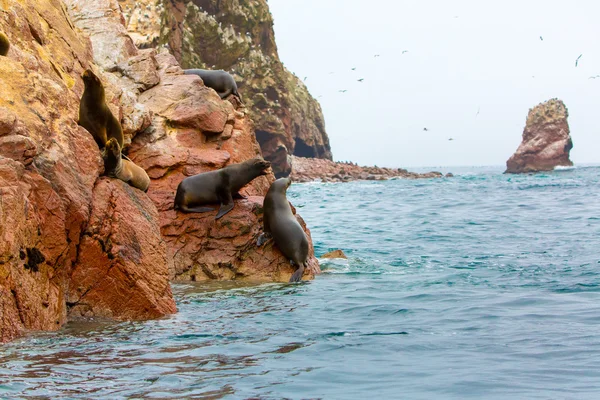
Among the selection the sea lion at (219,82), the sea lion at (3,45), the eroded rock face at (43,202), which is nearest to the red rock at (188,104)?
the sea lion at (219,82)

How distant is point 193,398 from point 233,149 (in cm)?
792

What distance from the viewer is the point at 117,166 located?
7754mm

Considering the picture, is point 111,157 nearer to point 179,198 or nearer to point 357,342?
point 179,198

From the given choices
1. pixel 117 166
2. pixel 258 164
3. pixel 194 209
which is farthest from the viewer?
pixel 258 164

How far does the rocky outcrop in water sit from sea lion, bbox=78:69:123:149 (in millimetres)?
49427

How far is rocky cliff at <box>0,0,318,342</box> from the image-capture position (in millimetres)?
5703

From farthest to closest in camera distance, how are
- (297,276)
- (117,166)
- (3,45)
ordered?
(297,276) → (117,166) → (3,45)

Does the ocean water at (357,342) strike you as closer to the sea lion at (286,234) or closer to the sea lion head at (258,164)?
the sea lion at (286,234)

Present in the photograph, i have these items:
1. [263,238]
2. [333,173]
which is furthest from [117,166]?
[333,173]

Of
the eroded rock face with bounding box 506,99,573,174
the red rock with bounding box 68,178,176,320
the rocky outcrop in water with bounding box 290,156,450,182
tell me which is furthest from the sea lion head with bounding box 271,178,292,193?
the eroded rock face with bounding box 506,99,573,174

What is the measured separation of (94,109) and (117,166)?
811 mm

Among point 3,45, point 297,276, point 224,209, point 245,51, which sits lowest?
point 297,276

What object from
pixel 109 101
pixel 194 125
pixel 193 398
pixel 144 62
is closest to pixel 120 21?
pixel 144 62

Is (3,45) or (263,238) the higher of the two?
(3,45)
